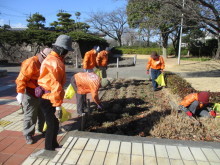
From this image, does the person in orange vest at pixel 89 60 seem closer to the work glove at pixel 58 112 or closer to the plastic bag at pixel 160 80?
the plastic bag at pixel 160 80

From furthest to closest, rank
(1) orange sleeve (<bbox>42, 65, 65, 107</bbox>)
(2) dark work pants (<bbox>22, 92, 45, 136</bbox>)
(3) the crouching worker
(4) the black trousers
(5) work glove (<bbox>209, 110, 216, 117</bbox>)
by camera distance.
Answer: (5) work glove (<bbox>209, 110, 216, 117</bbox>) → (3) the crouching worker → (2) dark work pants (<bbox>22, 92, 45, 136</bbox>) → (4) the black trousers → (1) orange sleeve (<bbox>42, 65, 65, 107</bbox>)

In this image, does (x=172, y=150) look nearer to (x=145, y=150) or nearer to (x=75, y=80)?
(x=145, y=150)

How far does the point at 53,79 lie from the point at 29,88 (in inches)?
35.2

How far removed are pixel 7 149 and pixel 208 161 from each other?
2868 mm

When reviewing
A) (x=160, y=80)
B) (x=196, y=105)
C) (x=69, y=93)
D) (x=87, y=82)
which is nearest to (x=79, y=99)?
(x=69, y=93)

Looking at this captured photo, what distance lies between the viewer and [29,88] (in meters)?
3.04

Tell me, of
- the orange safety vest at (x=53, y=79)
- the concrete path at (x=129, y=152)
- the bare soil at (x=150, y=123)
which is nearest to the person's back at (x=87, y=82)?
the bare soil at (x=150, y=123)

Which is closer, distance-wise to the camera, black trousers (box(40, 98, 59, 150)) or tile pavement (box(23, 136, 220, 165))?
tile pavement (box(23, 136, 220, 165))

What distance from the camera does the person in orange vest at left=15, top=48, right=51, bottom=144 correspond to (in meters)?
2.89

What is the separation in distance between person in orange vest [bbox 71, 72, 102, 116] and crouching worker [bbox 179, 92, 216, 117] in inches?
78.8

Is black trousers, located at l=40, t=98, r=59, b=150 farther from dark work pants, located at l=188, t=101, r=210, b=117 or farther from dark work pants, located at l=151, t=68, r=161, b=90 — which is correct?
dark work pants, located at l=151, t=68, r=161, b=90

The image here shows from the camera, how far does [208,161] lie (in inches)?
94.0

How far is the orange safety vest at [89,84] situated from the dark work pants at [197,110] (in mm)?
2175

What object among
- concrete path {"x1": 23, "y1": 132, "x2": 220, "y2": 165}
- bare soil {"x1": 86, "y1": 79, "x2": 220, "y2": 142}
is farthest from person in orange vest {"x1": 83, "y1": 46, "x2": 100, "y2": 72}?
concrete path {"x1": 23, "y1": 132, "x2": 220, "y2": 165}
